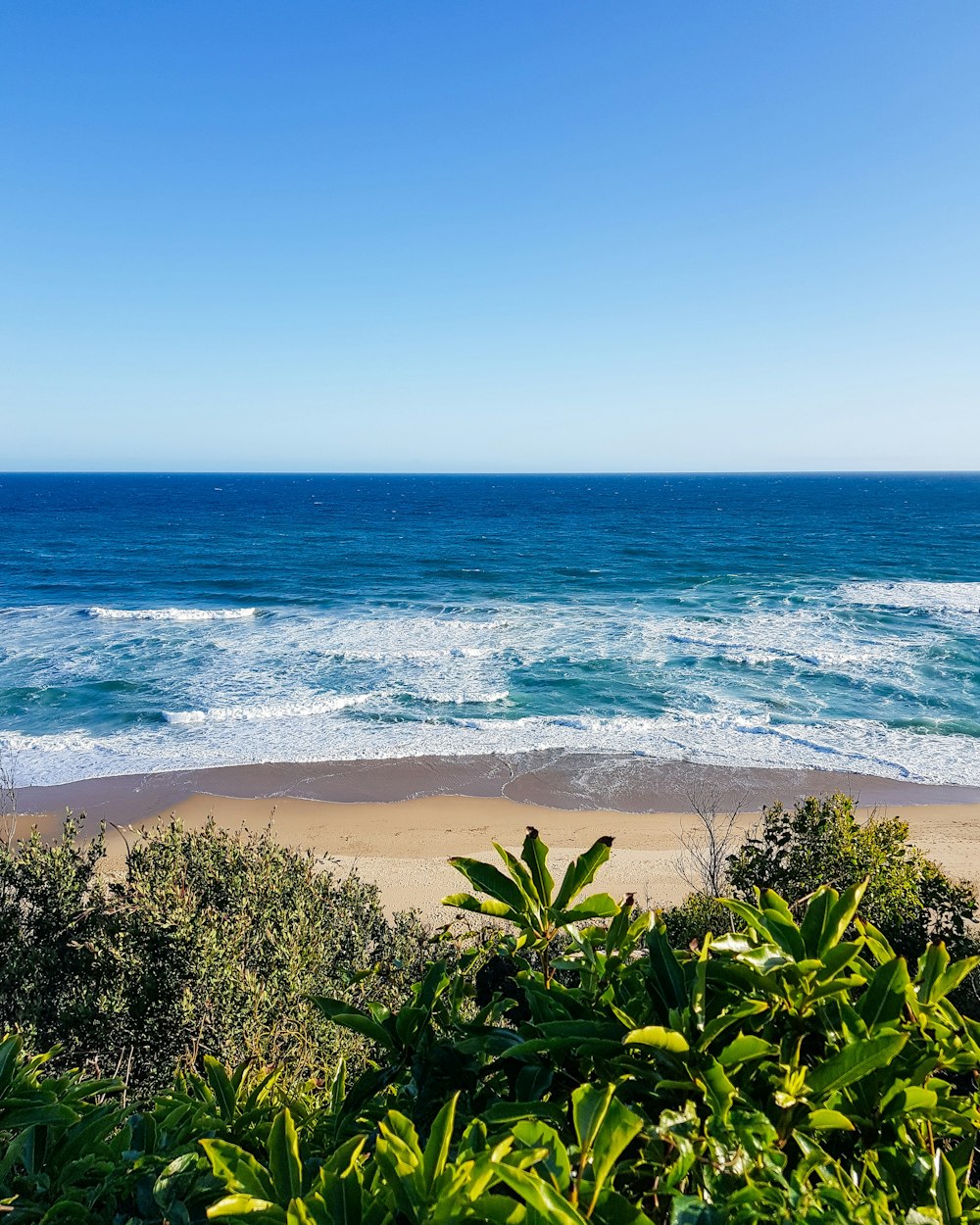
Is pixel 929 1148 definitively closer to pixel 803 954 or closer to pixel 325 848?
pixel 803 954

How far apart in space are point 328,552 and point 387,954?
50.6 metres

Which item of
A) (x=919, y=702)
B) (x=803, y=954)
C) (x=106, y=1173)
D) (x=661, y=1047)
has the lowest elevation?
(x=919, y=702)

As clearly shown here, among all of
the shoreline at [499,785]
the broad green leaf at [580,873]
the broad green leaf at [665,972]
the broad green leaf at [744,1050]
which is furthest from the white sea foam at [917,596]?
the broad green leaf at [744,1050]

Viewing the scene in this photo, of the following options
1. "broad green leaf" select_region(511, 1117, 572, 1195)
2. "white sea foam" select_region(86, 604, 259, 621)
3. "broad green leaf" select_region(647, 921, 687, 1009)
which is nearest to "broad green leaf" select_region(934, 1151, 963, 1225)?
"broad green leaf" select_region(647, 921, 687, 1009)

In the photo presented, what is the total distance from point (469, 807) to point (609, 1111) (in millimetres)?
15064

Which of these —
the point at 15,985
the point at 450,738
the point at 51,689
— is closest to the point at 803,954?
the point at 15,985

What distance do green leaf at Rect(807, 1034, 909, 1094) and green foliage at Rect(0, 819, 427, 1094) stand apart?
408cm

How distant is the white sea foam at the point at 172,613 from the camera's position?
111ft

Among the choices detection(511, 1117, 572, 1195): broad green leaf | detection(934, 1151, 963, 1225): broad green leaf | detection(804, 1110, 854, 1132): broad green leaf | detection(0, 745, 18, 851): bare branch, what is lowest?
detection(0, 745, 18, 851): bare branch

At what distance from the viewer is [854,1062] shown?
4.75 feet

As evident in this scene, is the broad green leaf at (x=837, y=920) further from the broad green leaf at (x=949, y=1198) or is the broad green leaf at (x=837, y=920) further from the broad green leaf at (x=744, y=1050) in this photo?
the broad green leaf at (x=949, y=1198)

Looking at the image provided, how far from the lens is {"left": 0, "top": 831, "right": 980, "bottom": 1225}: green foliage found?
48.3 inches

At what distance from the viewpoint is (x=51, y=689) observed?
885 inches

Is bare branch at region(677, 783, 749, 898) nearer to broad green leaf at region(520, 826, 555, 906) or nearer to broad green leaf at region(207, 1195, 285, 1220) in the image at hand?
broad green leaf at region(520, 826, 555, 906)
